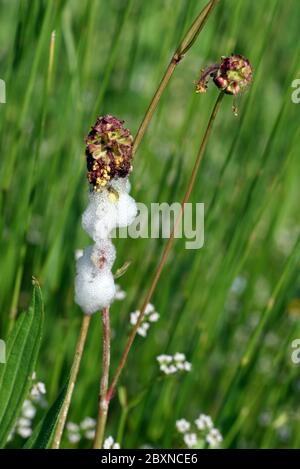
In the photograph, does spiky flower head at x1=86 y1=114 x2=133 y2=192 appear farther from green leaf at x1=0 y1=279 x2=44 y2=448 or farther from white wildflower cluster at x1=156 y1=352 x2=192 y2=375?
white wildflower cluster at x1=156 y1=352 x2=192 y2=375

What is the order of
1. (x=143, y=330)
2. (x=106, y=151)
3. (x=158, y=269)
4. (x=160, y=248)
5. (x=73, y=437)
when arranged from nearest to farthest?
(x=106, y=151)
(x=158, y=269)
(x=143, y=330)
(x=73, y=437)
(x=160, y=248)

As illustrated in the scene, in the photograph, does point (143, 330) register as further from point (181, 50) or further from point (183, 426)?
point (181, 50)

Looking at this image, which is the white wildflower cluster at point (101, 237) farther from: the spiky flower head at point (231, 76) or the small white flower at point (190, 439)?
the small white flower at point (190, 439)

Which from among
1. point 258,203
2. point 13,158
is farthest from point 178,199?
point 13,158

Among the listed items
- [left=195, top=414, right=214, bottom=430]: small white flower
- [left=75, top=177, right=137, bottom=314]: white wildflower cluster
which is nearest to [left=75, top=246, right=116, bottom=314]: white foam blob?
[left=75, top=177, right=137, bottom=314]: white wildflower cluster

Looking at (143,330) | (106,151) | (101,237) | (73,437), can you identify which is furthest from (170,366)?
(106,151)
